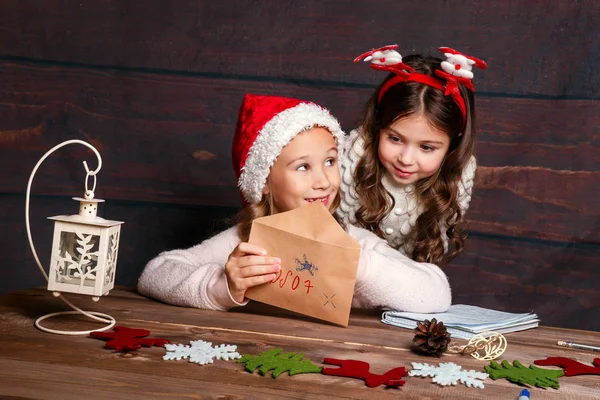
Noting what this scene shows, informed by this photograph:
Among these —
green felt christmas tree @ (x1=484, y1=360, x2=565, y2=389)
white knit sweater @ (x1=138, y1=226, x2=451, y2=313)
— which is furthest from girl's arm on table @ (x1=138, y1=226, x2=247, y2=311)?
green felt christmas tree @ (x1=484, y1=360, x2=565, y2=389)

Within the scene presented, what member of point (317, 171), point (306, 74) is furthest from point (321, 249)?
point (306, 74)

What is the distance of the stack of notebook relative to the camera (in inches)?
59.7

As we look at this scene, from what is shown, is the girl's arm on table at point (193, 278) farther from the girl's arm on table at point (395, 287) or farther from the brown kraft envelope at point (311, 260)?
the girl's arm on table at point (395, 287)

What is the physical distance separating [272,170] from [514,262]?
1125 millimetres

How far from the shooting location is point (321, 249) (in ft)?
4.79

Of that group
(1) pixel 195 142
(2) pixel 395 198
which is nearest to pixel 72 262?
(2) pixel 395 198

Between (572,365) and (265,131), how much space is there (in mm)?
810

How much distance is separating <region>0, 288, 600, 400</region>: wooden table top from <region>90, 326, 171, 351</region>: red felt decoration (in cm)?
1

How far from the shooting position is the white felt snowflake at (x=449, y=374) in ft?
3.91

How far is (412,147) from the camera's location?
200cm

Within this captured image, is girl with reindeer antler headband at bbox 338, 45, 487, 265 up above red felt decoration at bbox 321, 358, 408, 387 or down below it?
above

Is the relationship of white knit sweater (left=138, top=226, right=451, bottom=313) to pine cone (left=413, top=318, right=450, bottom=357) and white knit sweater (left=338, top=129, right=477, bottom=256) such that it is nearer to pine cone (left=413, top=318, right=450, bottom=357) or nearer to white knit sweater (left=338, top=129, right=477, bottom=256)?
pine cone (left=413, top=318, right=450, bottom=357)

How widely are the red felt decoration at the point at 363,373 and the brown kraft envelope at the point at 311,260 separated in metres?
0.24

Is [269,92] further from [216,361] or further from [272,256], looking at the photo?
[216,361]
